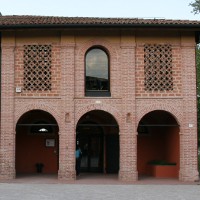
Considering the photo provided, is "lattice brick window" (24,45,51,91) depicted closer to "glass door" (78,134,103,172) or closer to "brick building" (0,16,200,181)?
"brick building" (0,16,200,181)

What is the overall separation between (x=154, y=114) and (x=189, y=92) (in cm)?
307

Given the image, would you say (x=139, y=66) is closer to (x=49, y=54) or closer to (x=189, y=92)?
(x=189, y=92)

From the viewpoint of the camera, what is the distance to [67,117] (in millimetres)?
20094

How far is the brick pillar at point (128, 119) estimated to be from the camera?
65.4 ft

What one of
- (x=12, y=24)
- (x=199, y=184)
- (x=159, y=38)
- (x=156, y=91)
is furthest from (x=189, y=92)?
(x=12, y=24)

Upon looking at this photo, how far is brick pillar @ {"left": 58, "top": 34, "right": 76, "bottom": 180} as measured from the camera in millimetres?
19875

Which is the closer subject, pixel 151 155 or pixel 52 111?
pixel 52 111

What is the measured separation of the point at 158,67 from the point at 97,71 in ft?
9.28

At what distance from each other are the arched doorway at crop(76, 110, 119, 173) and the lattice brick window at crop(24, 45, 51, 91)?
3728 millimetres

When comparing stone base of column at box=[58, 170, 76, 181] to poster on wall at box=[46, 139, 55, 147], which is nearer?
stone base of column at box=[58, 170, 76, 181]

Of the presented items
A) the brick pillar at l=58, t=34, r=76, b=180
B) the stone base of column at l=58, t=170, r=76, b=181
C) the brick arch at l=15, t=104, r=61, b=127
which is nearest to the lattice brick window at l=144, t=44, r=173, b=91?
the brick pillar at l=58, t=34, r=76, b=180

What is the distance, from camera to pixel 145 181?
1989 cm
